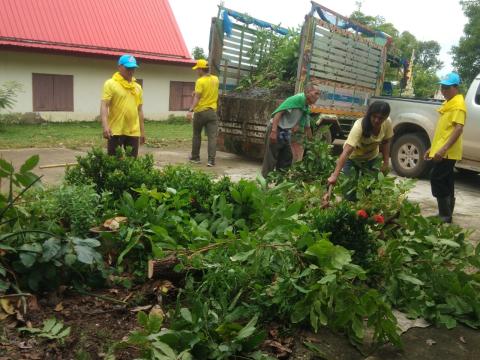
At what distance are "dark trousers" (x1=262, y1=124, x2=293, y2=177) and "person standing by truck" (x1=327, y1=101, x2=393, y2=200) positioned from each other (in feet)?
5.12

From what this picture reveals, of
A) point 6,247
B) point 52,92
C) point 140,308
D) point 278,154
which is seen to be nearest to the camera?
point 6,247

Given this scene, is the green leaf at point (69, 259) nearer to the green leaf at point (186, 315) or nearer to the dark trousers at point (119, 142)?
the green leaf at point (186, 315)

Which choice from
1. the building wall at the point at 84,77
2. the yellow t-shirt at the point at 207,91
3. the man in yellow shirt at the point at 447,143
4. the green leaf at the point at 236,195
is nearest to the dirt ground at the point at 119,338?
the green leaf at the point at 236,195

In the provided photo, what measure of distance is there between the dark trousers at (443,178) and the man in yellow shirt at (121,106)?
3664 mm

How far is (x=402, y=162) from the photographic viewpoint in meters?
8.64

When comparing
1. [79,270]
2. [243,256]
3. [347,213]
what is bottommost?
[79,270]

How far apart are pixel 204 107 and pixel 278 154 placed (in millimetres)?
2510

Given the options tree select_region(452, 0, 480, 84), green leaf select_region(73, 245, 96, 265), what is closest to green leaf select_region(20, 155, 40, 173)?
green leaf select_region(73, 245, 96, 265)

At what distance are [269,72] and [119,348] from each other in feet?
25.8

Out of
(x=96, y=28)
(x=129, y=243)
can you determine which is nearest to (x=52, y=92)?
(x=96, y=28)

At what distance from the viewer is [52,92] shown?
15.1 meters

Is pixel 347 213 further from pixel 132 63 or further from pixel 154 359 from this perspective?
pixel 132 63

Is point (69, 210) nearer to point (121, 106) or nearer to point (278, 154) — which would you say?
point (121, 106)

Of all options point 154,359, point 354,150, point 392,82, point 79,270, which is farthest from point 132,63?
point 392,82
